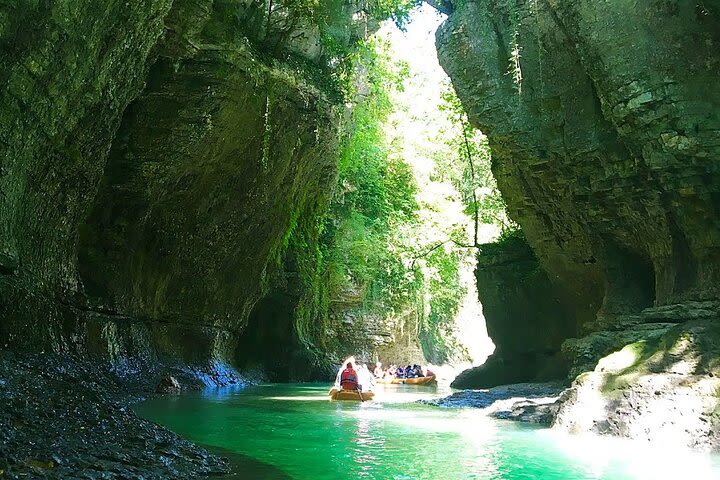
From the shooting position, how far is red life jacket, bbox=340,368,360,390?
15421mm

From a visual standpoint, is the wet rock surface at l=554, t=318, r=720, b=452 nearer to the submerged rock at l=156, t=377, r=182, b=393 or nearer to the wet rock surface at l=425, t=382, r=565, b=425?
the wet rock surface at l=425, t=382, r=565, b=425

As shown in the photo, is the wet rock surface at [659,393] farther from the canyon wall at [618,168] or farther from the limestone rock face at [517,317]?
the limestone rock face at [517,317]

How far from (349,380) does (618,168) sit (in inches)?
303

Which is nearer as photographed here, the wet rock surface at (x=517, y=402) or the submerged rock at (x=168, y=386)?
the wet rock surface at (x=517, y=402)

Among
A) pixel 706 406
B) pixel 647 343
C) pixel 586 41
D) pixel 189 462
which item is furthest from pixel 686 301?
pixel 189 462

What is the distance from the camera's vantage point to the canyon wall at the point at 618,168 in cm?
900

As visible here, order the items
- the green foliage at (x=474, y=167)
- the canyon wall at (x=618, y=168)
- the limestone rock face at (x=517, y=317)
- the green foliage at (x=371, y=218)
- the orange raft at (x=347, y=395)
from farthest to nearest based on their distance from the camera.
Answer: the green foliage at (x=371, y=218)
the green foliage at (x=474, y=167)
the limestone rock face at (x=517, y=317)
the orange raft at (x=347, y=395)
the canyon wall at (x=618, y=168)

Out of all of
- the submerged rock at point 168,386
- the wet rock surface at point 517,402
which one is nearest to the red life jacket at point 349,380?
the wet rock surface at point 517,402

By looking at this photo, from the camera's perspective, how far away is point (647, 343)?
9844 millimetres

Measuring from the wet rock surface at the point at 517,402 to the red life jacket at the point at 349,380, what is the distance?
1.95 metres

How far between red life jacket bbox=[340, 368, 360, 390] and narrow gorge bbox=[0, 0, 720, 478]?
64.1 inches

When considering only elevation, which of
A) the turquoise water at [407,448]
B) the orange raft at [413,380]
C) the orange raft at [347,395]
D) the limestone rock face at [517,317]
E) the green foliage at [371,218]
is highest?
the green foliage at [371,218]

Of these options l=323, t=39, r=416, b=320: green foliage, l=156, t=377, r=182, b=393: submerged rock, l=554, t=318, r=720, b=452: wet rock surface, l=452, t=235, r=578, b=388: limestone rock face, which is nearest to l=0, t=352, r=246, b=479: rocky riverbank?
l=554, t=318, r=720, b=452: wet rock surface

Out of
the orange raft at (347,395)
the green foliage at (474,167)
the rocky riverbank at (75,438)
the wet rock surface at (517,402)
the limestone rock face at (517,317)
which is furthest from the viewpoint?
the green foliage at (474,167)
